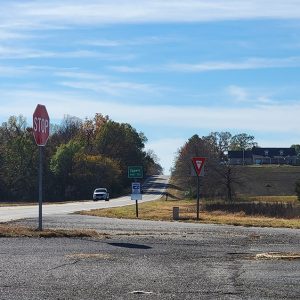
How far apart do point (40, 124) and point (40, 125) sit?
1.2 inches

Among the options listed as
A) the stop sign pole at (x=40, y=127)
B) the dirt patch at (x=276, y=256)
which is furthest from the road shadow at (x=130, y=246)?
the stop sign pole at (x=40, y=127)

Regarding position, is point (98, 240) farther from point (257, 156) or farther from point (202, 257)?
point (257, 156)

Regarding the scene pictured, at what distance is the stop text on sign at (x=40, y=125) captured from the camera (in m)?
17.4

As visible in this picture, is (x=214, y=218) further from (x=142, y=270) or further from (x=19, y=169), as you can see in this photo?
(x=19, y=169)

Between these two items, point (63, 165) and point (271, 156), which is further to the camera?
point (271, 156)

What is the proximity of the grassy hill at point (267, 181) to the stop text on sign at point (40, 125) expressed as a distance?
80998mm

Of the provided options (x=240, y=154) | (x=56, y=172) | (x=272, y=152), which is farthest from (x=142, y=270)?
(x=272, y=152)

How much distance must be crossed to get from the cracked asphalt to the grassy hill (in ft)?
278

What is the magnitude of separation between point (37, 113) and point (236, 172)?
8113cm

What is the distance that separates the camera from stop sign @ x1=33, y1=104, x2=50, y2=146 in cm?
1736

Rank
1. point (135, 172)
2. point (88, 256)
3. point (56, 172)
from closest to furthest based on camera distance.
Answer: point (88, 256)
point (135, 172)
point (56, 172)

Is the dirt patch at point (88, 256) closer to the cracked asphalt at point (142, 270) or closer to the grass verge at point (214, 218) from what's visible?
the cracked asphalt at point (142, 270)

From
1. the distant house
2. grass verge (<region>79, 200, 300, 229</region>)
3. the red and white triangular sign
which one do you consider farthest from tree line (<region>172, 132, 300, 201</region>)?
the distant house

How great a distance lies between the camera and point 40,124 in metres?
17.7
